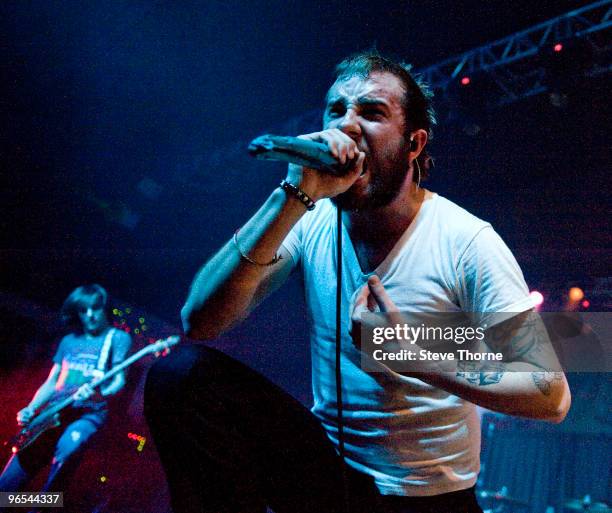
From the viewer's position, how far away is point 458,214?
1600 mm

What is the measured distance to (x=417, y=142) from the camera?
5.93 feet

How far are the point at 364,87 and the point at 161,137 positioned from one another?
5.23 m

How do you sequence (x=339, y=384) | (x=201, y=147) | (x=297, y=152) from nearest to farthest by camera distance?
(x=297, y=152) < (x=339, y=384) < (x=201, y=147)

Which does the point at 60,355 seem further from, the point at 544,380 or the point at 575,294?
the point at 575,294

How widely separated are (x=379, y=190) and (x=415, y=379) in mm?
624

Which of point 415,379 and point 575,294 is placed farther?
point 575,294

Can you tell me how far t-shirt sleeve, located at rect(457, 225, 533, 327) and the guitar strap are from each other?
4514 mm

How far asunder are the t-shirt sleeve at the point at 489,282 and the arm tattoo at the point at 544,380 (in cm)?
17

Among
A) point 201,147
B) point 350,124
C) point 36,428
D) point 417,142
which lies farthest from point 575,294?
point 36,428

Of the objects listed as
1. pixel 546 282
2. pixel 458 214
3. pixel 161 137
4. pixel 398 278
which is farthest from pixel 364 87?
pixel 546 282

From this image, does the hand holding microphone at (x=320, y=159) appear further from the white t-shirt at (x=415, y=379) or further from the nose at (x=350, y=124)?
the white t-shirt at (x=415, y=379)

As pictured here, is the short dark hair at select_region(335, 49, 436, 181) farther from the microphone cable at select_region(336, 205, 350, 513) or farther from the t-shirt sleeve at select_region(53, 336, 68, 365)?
the t-shirt sleeve at select_region(53, 336, 68, 365)

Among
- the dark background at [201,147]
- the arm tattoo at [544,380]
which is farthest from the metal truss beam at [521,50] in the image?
the arm tattoo at [544,380]

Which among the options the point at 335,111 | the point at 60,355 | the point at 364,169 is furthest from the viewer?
the point at 60,355
